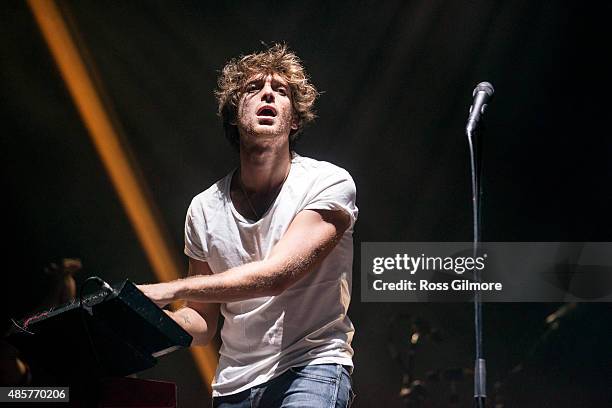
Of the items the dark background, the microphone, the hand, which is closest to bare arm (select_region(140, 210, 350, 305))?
the hand

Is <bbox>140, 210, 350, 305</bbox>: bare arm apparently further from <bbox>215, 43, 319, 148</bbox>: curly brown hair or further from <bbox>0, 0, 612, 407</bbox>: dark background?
<bbox>0, 0, 612, 407</bbox>: dark background

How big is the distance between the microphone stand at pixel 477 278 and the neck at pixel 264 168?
23.9 inches

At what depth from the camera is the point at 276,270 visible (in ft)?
7.25

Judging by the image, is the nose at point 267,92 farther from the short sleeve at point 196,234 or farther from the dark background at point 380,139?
the dark background at point 380,139

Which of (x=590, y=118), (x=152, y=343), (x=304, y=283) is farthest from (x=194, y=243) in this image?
(x=590, y=118)

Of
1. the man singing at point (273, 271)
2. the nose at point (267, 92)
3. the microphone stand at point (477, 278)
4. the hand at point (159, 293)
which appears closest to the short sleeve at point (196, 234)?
the man singing at point (273, 271)

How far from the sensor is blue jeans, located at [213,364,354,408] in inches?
87.5

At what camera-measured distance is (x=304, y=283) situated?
239 cm

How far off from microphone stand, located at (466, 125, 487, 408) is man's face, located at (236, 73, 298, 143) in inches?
26.2

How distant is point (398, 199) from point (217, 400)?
6.19ft

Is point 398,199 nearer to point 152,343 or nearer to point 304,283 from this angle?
point 304,283

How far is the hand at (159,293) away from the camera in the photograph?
198 cm

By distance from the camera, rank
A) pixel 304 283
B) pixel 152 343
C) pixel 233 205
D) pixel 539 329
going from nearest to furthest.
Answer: pixel 152 343, pixel 304 283, pixel 233 205, pixel 539 329

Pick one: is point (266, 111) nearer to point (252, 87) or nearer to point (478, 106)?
point (252, 87)
